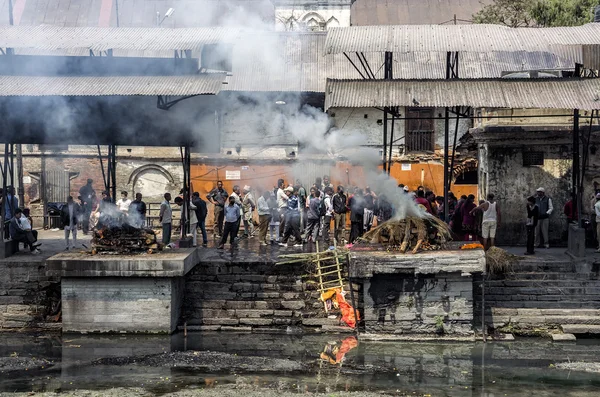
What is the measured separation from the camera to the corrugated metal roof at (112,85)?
1694 cm

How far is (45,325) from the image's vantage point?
1560 cm

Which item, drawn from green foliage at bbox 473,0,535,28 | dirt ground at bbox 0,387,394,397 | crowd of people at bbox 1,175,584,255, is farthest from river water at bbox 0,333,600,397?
green foliage at bbox 473,0,535,28

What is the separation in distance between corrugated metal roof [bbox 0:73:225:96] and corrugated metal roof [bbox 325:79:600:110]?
9.19 ft

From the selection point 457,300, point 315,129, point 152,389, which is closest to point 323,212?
point 315,129

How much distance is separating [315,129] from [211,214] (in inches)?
315

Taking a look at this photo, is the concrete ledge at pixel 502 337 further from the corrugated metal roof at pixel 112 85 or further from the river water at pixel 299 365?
the corrugated metal roof at pixel 112 85

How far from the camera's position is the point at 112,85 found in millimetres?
17344

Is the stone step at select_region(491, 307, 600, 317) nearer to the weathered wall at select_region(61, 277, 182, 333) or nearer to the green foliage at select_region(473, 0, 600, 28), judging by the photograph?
the weathered wall at select_region(61, 277, 182, 333)

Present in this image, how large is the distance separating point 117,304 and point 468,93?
8765 millimetres

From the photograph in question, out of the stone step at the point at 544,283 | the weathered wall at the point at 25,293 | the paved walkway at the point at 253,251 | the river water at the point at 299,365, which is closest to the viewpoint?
the river water at the point at 299,365

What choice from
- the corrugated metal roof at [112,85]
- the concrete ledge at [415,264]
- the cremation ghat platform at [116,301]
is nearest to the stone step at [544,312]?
the concrete ledge at [415,264]

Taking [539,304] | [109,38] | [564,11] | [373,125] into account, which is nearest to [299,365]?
[539,304]

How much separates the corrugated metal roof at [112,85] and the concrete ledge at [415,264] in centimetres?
499

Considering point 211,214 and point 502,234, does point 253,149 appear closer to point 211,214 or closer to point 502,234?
point 211,214
